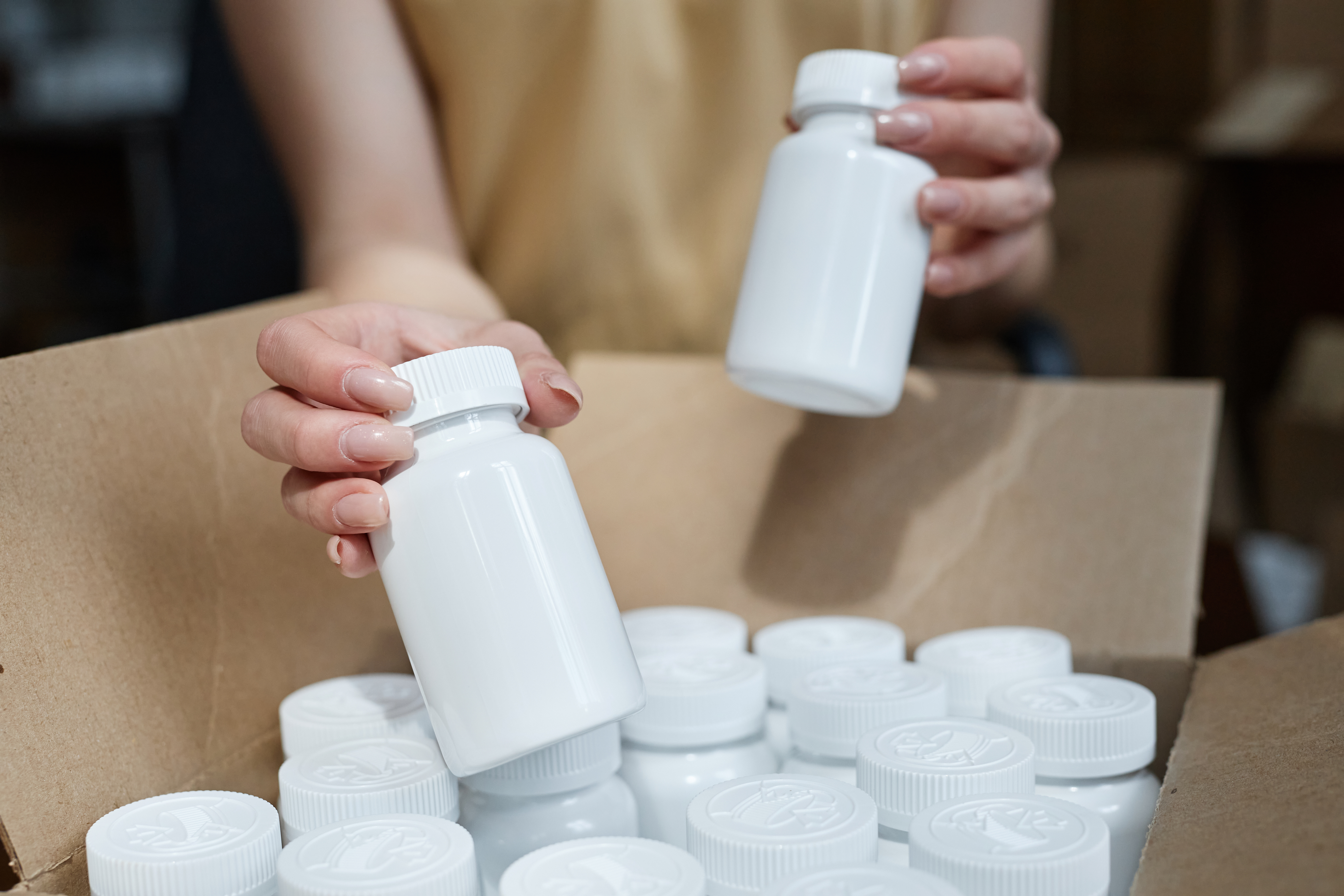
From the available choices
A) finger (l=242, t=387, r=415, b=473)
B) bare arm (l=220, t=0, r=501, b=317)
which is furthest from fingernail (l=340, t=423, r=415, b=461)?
bare arm (l=220, t=0, r=501, b=317)

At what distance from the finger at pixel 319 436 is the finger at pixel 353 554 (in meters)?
0.03

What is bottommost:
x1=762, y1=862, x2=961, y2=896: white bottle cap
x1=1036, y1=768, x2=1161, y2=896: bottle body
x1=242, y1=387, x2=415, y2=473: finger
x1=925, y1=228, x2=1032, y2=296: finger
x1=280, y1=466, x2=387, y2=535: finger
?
x1=1036, y1=768, x2=1161, y2=896: bottle body

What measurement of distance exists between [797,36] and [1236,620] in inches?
21.9

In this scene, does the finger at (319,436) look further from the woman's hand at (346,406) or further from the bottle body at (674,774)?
the bottle body at (674,774)

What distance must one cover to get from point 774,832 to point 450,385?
20cm

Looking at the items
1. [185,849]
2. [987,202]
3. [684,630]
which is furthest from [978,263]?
[185,849]

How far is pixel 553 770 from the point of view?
20.0 inches

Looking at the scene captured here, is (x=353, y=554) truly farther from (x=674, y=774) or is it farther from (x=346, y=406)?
(x=674, y=774)

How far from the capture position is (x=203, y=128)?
1107mm

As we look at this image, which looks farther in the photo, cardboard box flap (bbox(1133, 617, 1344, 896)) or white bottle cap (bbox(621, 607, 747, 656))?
white bottle cap (bbox(621, 607, 747, 656))

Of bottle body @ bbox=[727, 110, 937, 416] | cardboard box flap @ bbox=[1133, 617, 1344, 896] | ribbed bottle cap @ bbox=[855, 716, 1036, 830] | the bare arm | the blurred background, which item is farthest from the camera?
the blurred background

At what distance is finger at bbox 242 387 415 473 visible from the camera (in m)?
0.43

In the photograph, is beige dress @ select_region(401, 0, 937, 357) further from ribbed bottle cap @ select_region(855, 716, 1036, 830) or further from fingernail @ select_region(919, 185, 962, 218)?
ribbed bottle cap @ select_region(855, 716, 1036, 830)

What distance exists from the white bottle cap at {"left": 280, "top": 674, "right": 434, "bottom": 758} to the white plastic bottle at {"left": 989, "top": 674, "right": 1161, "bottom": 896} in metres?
0.27
